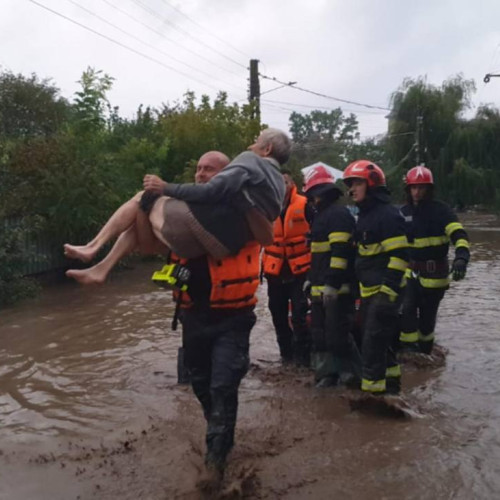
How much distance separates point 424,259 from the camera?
7.10 m

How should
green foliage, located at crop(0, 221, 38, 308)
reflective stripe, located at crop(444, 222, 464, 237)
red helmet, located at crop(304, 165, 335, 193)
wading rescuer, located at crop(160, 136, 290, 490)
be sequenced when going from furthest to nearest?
1. green foliage, located at crop(0, 221, 38, 308)
2. reflective stripe, located at crop(444, 222, 464, 237)
3. red helmet, located at crop(304, 165, 335, 193)
4. wading rescuer, located at crop(160, 136, 290, 490)

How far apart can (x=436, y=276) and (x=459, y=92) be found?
3617 centimetres

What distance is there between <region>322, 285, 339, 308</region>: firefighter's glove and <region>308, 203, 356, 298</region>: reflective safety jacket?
0.12 ft

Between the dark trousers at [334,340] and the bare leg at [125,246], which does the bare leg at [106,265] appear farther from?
the dark trousers at [334,340]

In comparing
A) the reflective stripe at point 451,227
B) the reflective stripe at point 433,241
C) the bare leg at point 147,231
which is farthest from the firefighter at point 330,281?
the bare leg at point 147,231

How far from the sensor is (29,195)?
12.3 meters

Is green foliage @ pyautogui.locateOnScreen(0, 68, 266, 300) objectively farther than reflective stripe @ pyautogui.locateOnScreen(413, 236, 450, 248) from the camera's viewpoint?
Yes

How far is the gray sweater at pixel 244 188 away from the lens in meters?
3.79

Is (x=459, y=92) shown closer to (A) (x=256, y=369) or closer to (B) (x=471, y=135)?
(B) (x=471, y=135)

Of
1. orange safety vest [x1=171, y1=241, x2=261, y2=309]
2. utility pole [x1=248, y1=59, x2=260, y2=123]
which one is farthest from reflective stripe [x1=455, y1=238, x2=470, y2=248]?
utility pole [x1=248, y1=59, x2=260, y2=123]

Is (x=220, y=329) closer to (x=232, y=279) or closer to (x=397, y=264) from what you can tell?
(x=232, y=279)

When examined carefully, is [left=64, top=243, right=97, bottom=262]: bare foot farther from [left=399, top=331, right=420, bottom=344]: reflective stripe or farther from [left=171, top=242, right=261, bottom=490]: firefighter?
[left=399, top=331, right=420, bottom=344]: reflective stripe

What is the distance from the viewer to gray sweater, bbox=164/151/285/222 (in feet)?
12.4

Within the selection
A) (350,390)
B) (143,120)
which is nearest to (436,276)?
(350,390)
